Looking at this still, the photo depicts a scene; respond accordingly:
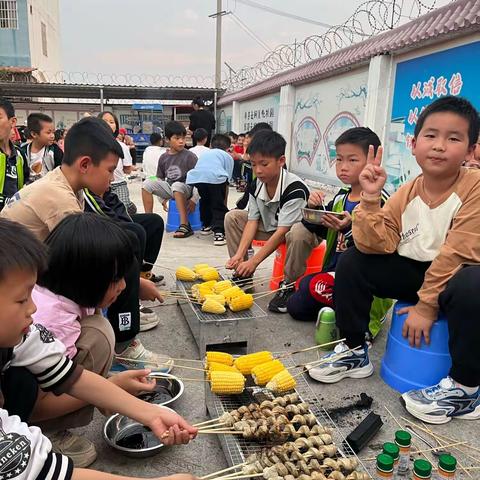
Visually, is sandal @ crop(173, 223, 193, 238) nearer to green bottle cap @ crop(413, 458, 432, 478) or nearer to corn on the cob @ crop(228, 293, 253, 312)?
corn on the cob @ crop(228, 293, 253, 312)

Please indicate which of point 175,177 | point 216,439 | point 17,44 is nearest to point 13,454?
point 216,439

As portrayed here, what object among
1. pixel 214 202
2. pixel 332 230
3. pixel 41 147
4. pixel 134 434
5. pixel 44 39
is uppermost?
pixel 44 39

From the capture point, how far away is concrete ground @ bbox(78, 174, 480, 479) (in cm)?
208

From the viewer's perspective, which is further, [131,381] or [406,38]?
[406,38]

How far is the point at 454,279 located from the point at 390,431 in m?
0.91

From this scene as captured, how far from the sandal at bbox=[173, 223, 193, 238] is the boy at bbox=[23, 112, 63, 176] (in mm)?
2178

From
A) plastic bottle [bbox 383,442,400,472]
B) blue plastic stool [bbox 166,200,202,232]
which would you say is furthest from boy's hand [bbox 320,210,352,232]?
blue plastic stool [bbox 166,200,202,232]

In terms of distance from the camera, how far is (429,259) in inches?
106

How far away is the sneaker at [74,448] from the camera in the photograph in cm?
A: 201

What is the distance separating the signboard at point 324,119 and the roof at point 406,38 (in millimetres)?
348

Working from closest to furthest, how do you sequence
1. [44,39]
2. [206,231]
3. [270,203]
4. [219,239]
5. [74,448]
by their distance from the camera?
[74,448] < [270,203] < [219,239] < [206,231] < [44,39]

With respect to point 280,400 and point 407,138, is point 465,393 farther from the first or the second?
point 407,138

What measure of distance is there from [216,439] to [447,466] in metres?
1.12

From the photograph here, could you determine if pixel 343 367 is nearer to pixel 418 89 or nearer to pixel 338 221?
pixel 338 221
